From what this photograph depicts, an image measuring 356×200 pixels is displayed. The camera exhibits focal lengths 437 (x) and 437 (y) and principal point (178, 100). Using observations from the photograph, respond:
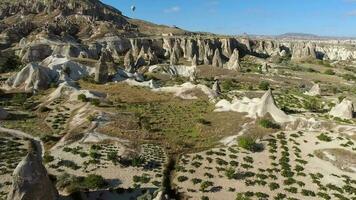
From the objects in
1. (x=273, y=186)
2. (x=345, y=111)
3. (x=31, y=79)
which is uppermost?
(x=31, y=79)

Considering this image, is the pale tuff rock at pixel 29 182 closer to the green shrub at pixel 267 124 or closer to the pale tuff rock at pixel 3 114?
the green shrub at pixel 267 124

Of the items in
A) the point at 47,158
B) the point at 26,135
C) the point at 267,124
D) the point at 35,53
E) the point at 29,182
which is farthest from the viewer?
the point at 35,53

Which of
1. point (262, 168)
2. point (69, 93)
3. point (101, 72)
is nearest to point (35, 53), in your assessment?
point (101, 72)

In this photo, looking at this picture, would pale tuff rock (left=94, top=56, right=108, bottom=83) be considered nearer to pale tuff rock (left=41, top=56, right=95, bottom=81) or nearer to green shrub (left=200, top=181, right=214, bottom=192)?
pale tuff rock (left=41, top=56, right=95, bottom=81)

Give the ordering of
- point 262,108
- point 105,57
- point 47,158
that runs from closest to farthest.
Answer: point 47,158, point 262,108, point 105,57

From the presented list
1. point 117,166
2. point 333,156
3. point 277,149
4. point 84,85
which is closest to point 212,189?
point 117,166

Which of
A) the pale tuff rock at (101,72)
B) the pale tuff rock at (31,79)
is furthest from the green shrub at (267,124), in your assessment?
the pale tuff rock at (31,79)

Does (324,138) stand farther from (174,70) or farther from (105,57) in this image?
(174,70)
